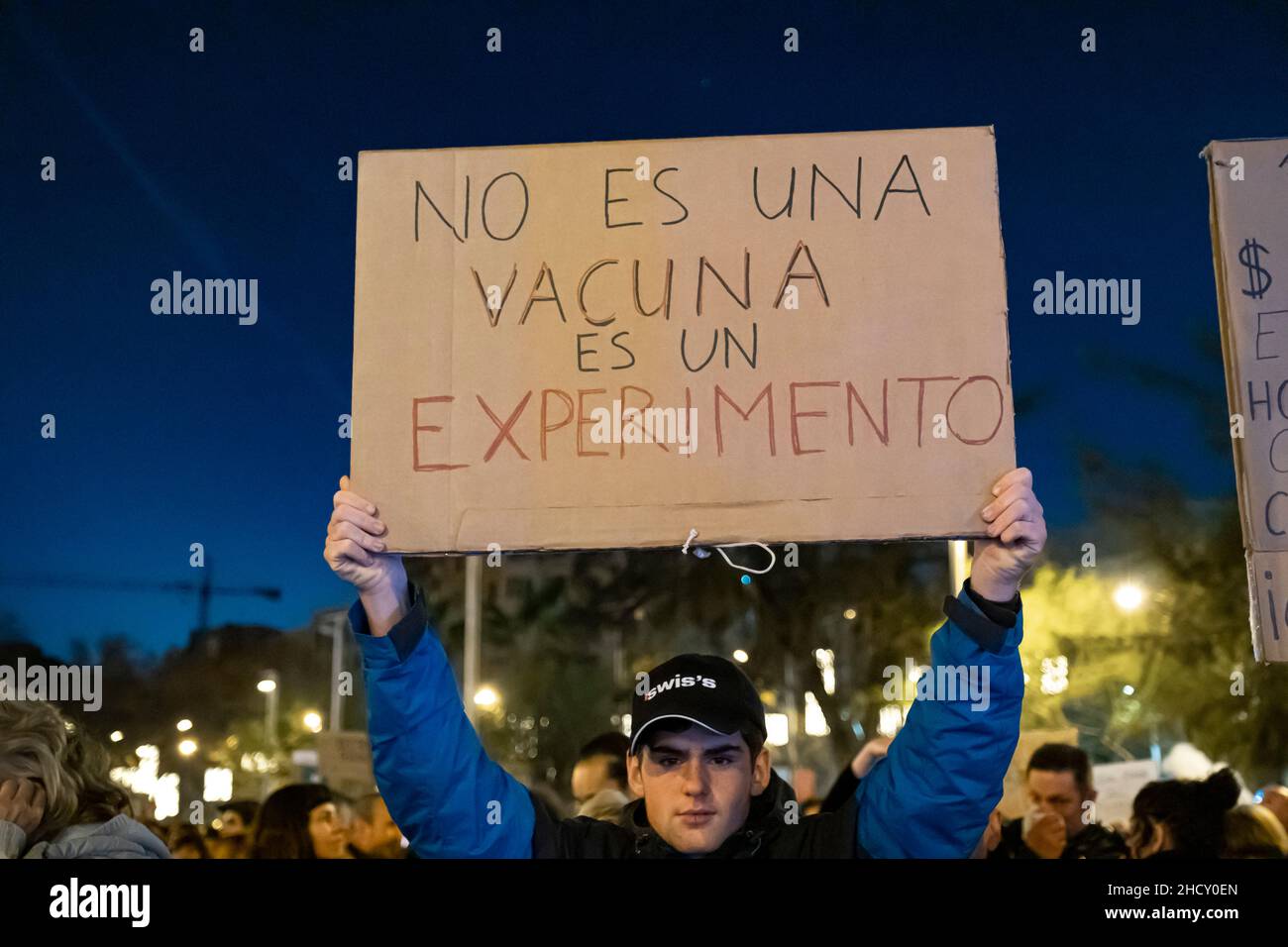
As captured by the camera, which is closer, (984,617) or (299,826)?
(984,617)

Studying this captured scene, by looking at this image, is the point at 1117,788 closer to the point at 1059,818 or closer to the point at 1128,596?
the point at 1059,818

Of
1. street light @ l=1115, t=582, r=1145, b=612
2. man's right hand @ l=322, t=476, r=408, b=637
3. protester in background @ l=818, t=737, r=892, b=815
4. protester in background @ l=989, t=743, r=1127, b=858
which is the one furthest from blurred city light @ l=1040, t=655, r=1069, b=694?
man's right hand @ l=322, t=476, r=408, b=637

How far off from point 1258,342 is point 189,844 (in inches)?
179

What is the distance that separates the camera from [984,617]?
2.10 meters

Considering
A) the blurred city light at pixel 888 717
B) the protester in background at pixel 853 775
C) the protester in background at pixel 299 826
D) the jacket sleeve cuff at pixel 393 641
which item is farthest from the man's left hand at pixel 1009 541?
the blurred city light at pixel 888 717

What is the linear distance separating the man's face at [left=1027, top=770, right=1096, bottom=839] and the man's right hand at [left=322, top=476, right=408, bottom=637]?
315 centimetres

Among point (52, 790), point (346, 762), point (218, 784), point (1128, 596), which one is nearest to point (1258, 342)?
point (52, 790)

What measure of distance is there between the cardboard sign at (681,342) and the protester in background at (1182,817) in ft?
8.10

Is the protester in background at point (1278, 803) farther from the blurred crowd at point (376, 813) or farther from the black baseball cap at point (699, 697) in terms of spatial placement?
the black baseball cap at point (699, 697)

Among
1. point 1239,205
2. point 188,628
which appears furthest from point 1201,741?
point 1239,205

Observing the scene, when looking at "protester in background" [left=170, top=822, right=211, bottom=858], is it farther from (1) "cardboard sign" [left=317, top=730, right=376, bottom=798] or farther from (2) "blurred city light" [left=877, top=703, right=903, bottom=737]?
(2) "blurred city light" [left=877, top=703, right=903, bottom=737]

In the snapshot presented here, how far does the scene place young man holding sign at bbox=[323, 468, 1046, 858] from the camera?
2.11 metres

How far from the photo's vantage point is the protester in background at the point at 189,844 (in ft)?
16.9
